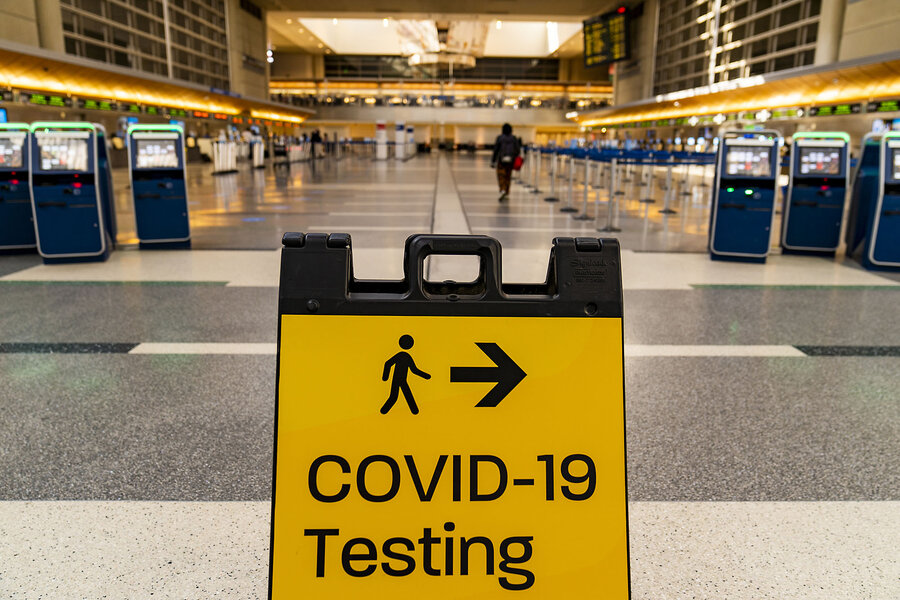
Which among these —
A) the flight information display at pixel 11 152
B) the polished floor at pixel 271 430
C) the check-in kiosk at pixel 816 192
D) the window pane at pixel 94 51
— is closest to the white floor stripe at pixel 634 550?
the polished floor at pixel 271 430

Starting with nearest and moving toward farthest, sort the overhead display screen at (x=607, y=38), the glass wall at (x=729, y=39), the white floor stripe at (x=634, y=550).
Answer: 1. the white floor stripe at (x=634, y=550)
2. the glass wall at (x=729, y=39)
3. the overhead display screen at (x=607, y=38)

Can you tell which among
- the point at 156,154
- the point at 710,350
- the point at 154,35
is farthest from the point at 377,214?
the point at 154,35

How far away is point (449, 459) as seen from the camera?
1.23m

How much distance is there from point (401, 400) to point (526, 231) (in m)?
7.95

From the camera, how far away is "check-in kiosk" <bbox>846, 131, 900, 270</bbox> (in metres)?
6.34

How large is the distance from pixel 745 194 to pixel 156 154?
6.07 metres

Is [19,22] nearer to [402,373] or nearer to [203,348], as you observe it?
[203,348]

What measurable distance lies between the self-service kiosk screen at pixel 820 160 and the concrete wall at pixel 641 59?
1326 inches

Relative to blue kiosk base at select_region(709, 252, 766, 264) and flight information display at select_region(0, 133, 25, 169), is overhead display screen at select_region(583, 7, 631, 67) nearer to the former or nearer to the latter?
blue kiosk base at select_region(709, 252, 766, 264)

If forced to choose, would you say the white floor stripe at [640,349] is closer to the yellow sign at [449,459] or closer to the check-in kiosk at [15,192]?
the yellow sign at [449,459]

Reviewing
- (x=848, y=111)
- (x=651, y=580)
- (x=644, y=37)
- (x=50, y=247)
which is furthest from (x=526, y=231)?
(x=644, y=37)

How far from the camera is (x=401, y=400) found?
1.21 m

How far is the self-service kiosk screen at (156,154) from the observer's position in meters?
7.05

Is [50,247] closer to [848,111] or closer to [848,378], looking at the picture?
[848,378]
